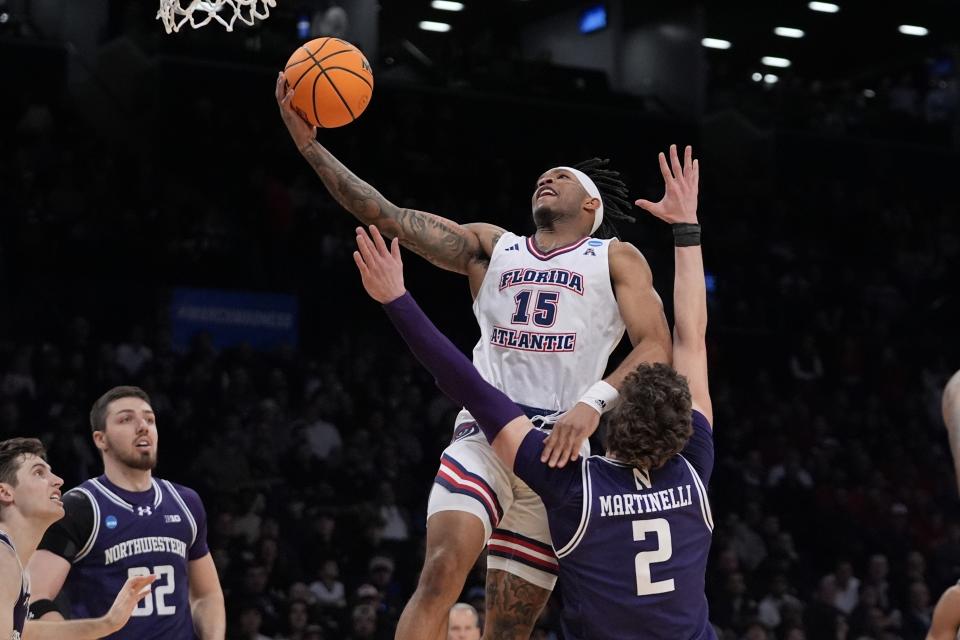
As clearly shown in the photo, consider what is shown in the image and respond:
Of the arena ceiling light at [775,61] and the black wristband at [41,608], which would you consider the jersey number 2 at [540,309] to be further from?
the arena ceiling light at [775,61]

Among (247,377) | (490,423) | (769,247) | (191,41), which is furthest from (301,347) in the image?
(490,423)

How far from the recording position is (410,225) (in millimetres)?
5977

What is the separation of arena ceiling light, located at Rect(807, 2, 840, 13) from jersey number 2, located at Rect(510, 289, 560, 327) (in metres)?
19.3

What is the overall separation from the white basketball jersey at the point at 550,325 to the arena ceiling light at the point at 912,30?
68.1 ft

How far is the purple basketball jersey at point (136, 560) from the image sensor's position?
675 centimetres

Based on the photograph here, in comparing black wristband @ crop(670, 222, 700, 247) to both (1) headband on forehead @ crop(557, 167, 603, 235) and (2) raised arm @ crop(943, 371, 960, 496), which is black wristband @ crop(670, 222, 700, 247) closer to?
(1) headband on forehead @ crop(557, 167, 603, 235)

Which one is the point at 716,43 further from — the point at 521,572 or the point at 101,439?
the point at 521,572

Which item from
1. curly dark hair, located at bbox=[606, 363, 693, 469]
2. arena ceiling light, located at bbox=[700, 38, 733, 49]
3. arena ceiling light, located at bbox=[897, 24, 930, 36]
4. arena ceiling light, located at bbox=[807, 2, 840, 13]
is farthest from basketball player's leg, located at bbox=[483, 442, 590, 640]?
arena ceiling light, located at bbox=[700, 38, 733, 49]

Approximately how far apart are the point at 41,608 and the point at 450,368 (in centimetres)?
298

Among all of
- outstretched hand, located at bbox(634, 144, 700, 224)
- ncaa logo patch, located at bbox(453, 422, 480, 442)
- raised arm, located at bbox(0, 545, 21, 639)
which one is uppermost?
outstretched hand, located at bbox(634, 144, 700, 224)

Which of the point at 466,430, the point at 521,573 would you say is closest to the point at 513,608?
the point at 521,573

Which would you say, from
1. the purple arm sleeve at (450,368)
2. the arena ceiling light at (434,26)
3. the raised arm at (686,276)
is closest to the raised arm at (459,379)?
the purple arm sleeve at (450,368)

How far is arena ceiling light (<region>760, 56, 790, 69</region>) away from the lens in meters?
27.1

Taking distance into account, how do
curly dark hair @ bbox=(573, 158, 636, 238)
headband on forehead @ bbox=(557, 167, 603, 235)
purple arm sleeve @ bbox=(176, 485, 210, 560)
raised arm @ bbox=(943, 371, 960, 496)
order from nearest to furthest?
raised arm @ bbox=(943, 371, 960, 496) < headband on forehead @ bbox=(557, 167, 603, 235) < curly dark hair @ bbox=(573, 158, 636, 238) < purple arm sleeve @ bbox=(176, 485, 210, 560)
